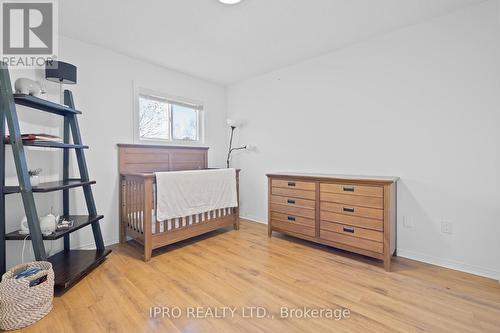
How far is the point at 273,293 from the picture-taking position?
176cm

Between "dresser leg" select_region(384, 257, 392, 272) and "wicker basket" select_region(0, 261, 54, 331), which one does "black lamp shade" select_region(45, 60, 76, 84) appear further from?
"dresser leg" select_region(384, 257, 392, 272)

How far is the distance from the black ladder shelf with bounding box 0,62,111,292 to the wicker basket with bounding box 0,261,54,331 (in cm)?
24

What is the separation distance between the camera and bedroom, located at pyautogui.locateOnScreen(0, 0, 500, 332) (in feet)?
5.38

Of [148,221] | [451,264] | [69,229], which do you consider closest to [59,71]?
[69,229]

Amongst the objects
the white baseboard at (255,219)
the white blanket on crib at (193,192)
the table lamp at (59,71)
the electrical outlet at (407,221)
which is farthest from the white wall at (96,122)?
the electrical outlet at (407,221)

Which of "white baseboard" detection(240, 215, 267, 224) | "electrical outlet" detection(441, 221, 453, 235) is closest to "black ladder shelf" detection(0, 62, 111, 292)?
"white baseboard" detection(240, 215, 267, 224)

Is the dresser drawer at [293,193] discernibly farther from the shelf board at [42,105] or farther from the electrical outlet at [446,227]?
the shelf board at [42,105]

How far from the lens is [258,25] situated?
7.32ft

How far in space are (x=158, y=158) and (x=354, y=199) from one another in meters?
2.45

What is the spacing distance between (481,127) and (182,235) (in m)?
3.05

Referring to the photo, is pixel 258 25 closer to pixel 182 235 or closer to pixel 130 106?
pixel 130 106

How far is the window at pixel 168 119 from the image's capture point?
310 cm

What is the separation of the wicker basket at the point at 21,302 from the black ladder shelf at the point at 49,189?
0.24 metres

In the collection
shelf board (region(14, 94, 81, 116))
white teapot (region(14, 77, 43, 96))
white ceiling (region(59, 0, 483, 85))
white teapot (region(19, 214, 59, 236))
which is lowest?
white teapot (region(19, 214, 59, 236))
